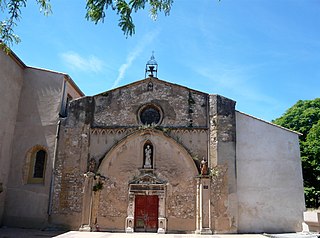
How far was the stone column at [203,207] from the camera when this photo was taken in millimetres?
15320

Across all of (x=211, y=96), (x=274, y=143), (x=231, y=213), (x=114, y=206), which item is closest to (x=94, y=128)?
(x=114, y=206)

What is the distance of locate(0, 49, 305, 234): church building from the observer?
52.2ft

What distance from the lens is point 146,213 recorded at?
16.2 metres

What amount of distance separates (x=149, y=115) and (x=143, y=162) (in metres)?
2.60

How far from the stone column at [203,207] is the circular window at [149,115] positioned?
3894 millimetres

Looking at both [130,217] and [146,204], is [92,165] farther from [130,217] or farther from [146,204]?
[146,204]

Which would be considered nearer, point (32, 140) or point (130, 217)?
point (130, 217)

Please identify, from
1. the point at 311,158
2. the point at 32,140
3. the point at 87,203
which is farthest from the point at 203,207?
the point at 311,158

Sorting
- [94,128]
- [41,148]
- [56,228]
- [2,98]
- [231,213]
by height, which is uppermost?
[2,98]

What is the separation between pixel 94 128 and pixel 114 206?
422cm

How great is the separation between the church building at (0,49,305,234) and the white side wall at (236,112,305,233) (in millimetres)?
49

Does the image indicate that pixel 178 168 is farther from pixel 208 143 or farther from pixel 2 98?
pixel 2 98

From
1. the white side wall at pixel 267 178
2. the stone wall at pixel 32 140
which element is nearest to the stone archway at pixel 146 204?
the white side wall at pixel 267 178

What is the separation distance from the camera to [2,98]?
1661 centimetres
